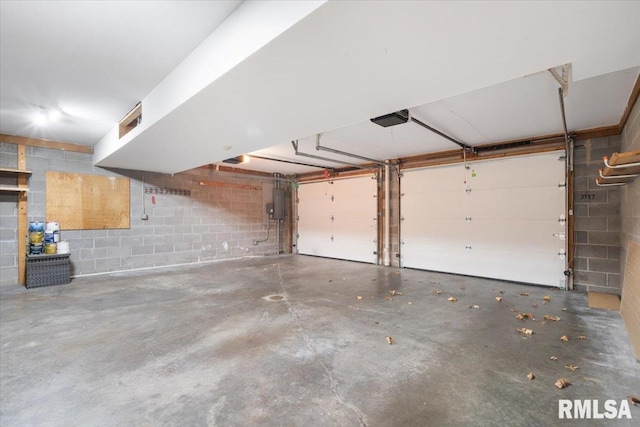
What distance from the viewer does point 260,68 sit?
6.21 ft

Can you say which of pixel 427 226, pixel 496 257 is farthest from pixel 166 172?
pixel 496 257

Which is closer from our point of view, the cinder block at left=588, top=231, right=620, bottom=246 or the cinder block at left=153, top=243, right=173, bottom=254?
the cinder block at left=588, top=231, right=620, bottom=246

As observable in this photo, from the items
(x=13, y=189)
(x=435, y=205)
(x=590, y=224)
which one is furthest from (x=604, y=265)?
(x=13, y=189)

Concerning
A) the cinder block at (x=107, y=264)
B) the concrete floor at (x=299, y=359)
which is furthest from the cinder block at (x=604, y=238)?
the cinder block at (x=107, y=264)

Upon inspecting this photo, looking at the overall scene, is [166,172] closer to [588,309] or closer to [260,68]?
[260,68]

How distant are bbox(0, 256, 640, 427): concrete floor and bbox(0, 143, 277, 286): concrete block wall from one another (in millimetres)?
1180

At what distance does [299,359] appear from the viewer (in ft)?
7.32

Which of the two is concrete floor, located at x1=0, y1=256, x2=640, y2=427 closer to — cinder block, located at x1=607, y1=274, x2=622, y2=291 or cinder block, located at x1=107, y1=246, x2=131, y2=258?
cinder block, located at x1=607, y1=274, x2=622, y2=291

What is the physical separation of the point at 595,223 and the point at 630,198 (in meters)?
1.04

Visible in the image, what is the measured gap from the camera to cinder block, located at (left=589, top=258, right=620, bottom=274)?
12.8ft

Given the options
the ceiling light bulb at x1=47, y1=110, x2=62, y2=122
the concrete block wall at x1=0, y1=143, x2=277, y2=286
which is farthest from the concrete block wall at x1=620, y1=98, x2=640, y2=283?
the concrete block wall at x1=0, y1=143, x2=277, y2=286

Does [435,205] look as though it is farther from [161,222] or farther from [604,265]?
[161,222]

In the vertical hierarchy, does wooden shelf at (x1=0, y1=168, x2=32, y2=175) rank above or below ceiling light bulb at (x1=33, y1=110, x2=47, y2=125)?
below

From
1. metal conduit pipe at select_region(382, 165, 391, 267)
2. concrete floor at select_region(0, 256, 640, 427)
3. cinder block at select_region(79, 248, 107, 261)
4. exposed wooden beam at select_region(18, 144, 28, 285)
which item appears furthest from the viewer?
metal conduit pipe at select_region(382, 165, 391, 267)
